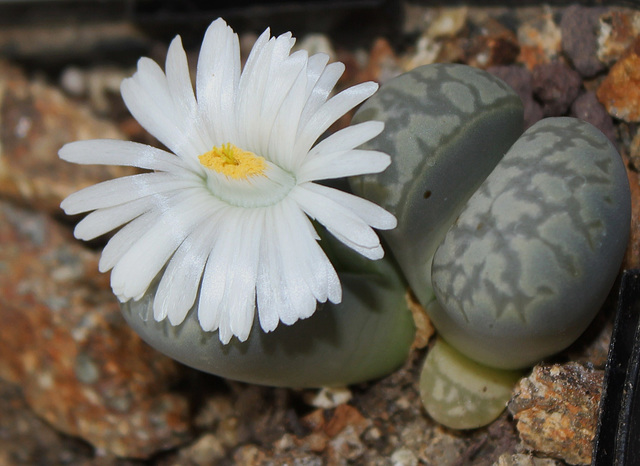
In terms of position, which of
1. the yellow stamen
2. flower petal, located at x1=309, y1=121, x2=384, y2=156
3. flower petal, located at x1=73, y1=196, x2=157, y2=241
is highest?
flower petal, located at x1=73, y1=196, x2=157, y2=241

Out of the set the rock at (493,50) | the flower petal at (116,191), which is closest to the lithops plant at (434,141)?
the flower petal at (116,191)

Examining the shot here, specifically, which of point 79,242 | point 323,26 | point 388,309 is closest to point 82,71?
point 79,242

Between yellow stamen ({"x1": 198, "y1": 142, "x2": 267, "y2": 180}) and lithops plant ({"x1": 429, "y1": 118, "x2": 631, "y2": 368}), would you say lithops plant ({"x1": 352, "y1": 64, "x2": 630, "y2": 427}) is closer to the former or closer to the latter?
lithops plant ({"x1": 429, "y1": 118, "x2": 631, "y2": 368})

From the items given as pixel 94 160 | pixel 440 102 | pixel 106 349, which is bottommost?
pixel 106 349

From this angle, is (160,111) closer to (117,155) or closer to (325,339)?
(117,155)

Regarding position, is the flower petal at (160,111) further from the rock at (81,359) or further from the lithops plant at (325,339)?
the rock at (81,359)

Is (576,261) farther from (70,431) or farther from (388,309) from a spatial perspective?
(70,431)

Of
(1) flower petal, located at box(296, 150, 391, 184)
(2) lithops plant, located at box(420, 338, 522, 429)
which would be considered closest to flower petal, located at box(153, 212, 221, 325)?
(1) flower petal, located at box(296, 150, 391, 184)
